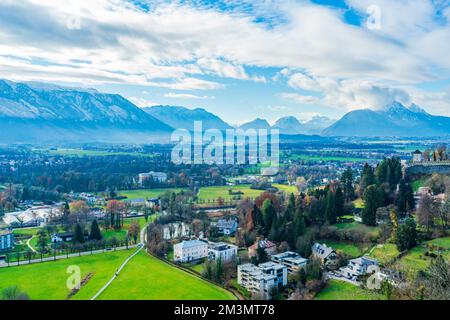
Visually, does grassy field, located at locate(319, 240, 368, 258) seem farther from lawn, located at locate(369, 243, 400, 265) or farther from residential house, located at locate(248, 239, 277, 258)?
residential house, located at locate(248, 239, 277, 258)

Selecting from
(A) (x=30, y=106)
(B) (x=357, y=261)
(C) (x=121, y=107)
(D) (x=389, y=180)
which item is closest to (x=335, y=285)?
(B) (x=357, y=261)

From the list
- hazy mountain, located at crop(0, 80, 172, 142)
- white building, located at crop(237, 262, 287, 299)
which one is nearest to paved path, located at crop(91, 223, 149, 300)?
white building, located at crop(237, 262, 287, 299)

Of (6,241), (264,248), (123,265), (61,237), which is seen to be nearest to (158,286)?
(123,265)

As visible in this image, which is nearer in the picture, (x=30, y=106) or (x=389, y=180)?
(x=389, y=180)

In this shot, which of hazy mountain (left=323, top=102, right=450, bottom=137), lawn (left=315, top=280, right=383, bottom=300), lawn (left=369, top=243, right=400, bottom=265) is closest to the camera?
lawn (left=315, top=280, right=383, bottom=300)

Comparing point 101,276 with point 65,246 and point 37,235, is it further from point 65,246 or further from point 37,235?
point 37,235

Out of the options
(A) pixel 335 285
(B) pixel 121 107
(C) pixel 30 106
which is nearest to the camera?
(A) pixel 335 285
